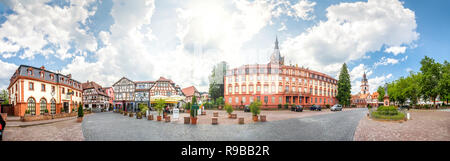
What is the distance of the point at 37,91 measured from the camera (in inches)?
942

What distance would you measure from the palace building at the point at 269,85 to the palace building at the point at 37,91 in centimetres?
3007

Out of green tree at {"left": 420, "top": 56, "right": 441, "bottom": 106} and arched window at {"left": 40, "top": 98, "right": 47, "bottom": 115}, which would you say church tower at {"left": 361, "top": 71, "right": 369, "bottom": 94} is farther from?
arched window at {"left": 40, "top": 98, "right": 47, "bottom": 115}

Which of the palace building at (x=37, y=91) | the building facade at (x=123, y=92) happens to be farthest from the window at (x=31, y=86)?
the building facade at (x=123, y=92)

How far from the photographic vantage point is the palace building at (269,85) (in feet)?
132

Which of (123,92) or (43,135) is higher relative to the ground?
(123,92)

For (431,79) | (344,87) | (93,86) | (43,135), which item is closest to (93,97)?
(93,86)

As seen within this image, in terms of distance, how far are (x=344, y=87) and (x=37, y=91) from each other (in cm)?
6859

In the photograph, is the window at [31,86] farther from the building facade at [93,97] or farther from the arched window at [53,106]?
the building facade at [93,97]

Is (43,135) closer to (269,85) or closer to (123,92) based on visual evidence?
(269,85)

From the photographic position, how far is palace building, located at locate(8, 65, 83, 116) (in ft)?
71.7

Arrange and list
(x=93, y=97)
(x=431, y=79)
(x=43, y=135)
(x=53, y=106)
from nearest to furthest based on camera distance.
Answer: (x=43, y=135) → (x=53, y=106) → (x=431, y=79) → (x=93, y=97)

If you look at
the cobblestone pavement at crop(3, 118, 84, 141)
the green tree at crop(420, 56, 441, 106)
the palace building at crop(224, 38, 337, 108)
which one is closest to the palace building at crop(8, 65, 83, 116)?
the cobblestone pavement at crop(3, 118, 84, 141)
